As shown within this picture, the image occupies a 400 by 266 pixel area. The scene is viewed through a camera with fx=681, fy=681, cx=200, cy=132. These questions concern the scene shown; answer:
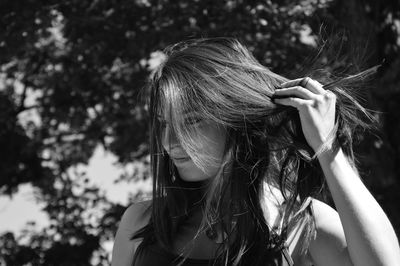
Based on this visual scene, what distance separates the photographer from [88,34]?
15.4ft

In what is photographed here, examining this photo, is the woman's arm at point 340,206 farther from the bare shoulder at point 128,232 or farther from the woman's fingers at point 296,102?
the bare shoulder at point 128,232

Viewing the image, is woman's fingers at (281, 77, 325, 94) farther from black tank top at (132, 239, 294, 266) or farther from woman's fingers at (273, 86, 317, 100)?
black tank top at (132, 239, 294, 266)

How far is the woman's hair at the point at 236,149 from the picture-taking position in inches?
88.2

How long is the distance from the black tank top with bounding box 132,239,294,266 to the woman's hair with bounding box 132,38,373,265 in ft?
0.09

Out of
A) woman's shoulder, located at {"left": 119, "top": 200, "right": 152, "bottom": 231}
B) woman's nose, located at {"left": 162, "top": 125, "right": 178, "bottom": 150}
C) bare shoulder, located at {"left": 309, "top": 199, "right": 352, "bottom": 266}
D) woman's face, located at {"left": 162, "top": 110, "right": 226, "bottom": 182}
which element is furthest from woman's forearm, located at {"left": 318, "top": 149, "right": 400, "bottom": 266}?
woman's shoulder, located at {"left": 119, "top": 200, "right": 152, "bottom": 231}

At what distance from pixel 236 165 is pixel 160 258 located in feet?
1.32

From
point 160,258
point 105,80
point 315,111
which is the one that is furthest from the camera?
point 105,80

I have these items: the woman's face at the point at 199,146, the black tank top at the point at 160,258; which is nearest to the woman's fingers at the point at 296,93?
the woman's face at the point at 199,146

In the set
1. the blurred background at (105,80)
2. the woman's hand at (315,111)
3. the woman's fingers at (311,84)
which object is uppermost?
the woman's fingers at (311,84)

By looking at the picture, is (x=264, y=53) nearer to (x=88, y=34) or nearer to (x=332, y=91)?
(x=88, y=34)

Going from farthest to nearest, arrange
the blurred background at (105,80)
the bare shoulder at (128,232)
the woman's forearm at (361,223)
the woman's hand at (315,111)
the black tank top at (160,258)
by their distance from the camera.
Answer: the blurred background at (105,80) < the bare shoulder at (128,232) < the black tank top at (160,258) < the woman's hand at (315,111) < the woman's forearm at (361,223)

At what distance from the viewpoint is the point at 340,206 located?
2.02m

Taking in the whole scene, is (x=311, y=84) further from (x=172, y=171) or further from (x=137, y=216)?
(x=137, y=216)

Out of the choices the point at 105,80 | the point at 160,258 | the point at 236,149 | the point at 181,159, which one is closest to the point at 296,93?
the point at 236,149
